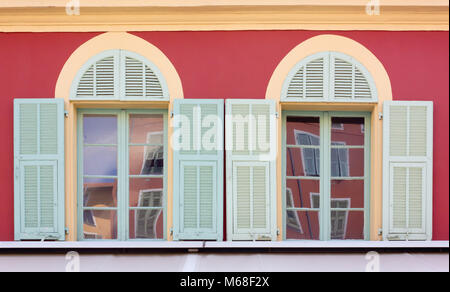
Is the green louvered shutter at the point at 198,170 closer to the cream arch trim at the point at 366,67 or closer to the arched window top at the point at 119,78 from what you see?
the arched window top at the point at 119,78

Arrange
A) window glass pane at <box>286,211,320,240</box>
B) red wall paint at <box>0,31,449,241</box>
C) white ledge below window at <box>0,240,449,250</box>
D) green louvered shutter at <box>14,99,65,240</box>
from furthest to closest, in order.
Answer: window glass pane at <box>286,211,320,240</box> → red wall paint at <box>0,31,449,241</box> → green louvered shutter at <box>14,99,65,240</box> → white ledge below window at <box>0,240,449,250</box>

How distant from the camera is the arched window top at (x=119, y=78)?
3.90 m

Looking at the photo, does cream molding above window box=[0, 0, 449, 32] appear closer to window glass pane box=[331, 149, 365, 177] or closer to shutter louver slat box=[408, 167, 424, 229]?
window glass pane box=[331, 149, 365, 177]

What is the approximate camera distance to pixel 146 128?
13.3ft

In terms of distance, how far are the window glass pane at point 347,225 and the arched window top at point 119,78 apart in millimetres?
2330

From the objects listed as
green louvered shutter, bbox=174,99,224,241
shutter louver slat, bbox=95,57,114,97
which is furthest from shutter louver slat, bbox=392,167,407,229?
shutter louver slat, bbox=95,57,114,97

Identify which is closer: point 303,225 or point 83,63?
point 83,63

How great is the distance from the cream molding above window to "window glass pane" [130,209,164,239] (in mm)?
2040

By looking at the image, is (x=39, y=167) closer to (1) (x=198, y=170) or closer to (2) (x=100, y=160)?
(2) (x=100, y=160)

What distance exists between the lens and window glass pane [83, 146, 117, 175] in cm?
406

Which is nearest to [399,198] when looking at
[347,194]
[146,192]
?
[347,194]

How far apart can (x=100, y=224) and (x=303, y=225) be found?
229 centimetres

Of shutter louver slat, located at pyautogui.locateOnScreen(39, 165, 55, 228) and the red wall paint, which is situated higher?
the red wall paint

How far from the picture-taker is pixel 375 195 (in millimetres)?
3945
